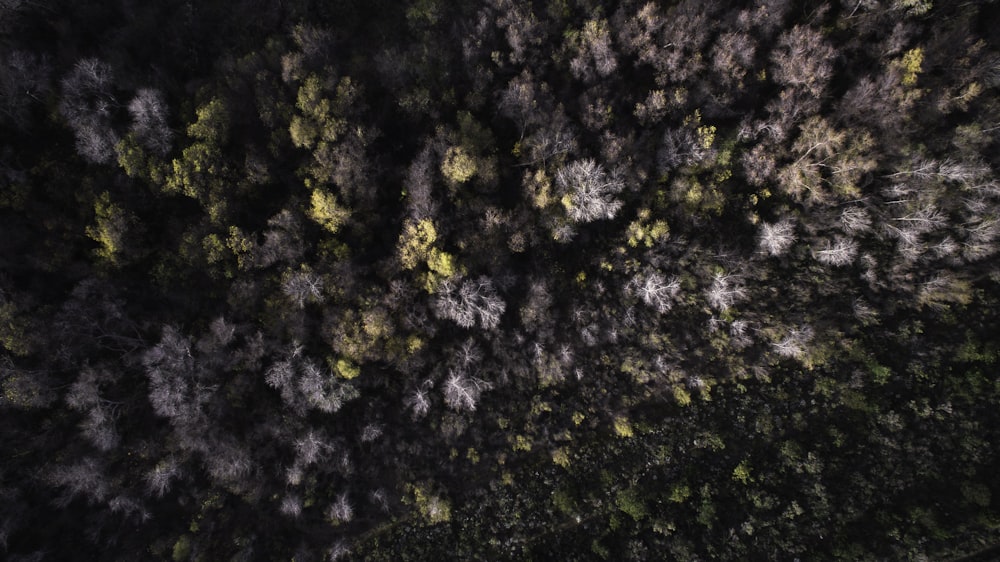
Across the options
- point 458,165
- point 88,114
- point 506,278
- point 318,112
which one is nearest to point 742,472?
point 506,278

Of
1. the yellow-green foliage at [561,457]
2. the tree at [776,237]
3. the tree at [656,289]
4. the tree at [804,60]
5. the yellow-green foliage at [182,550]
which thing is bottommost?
the yellow-green foliage at [182,550]

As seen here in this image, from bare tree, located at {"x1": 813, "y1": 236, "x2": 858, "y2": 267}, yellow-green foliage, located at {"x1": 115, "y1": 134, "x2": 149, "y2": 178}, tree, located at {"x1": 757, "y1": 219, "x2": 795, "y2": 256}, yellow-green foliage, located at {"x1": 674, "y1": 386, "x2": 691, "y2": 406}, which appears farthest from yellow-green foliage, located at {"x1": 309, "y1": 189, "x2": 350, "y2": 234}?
bare tree, located at {"x1": 813, "y1": 236, "x2": 858, "y2": 267}

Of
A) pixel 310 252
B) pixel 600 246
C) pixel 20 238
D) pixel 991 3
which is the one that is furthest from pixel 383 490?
pixel 991 3

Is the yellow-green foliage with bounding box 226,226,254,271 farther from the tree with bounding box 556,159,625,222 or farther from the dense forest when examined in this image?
the tree with bounding box 556,159,625,222

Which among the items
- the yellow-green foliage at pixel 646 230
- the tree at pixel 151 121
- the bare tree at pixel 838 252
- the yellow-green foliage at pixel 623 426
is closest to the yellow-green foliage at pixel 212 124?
the tree at pixel 151 121

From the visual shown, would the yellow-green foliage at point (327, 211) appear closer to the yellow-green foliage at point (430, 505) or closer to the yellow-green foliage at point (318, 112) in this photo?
the yellow-green foliage at point (318, 112)

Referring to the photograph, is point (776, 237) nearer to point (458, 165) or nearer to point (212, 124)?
point (458, 165)

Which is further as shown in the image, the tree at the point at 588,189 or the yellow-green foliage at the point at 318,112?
the tree at the point at 588,189
